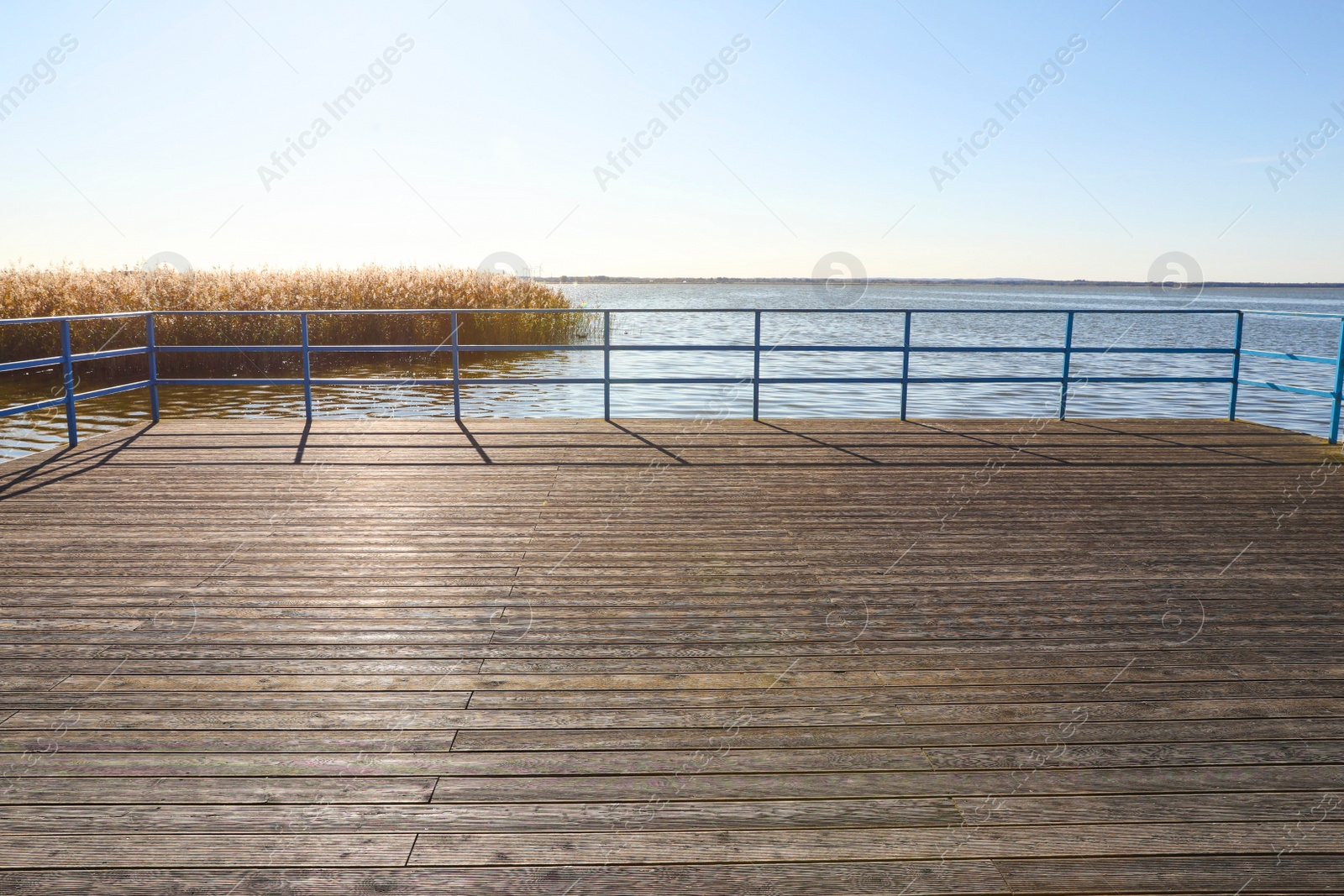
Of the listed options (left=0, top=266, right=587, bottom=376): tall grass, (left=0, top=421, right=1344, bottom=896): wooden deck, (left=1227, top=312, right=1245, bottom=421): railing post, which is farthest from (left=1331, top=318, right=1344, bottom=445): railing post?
(left=0, top=266, right=587, bottom=376): tall grass

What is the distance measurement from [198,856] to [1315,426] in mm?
15283

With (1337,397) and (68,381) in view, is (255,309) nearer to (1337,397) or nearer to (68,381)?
(68,381)

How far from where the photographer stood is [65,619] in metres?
3.35

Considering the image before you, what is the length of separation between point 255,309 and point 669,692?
14.7 metres

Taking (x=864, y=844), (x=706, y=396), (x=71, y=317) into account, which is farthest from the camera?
(x=706, y=396)

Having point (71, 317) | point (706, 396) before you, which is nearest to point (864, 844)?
point (71, 317)

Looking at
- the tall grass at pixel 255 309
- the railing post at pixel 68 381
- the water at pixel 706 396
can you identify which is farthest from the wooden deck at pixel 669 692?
the tall grass at pixel 255 309

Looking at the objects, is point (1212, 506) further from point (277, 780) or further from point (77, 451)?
point (77, 451)

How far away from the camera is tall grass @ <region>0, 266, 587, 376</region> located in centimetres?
1546

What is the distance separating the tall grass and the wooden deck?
11.2m

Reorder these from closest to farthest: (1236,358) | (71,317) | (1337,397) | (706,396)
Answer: (71,317) < (1337,397) < (1236,358) < (706,396)

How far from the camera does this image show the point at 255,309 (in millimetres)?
15297

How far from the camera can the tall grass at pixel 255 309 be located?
50.7 feet

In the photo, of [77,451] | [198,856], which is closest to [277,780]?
[198,856]
